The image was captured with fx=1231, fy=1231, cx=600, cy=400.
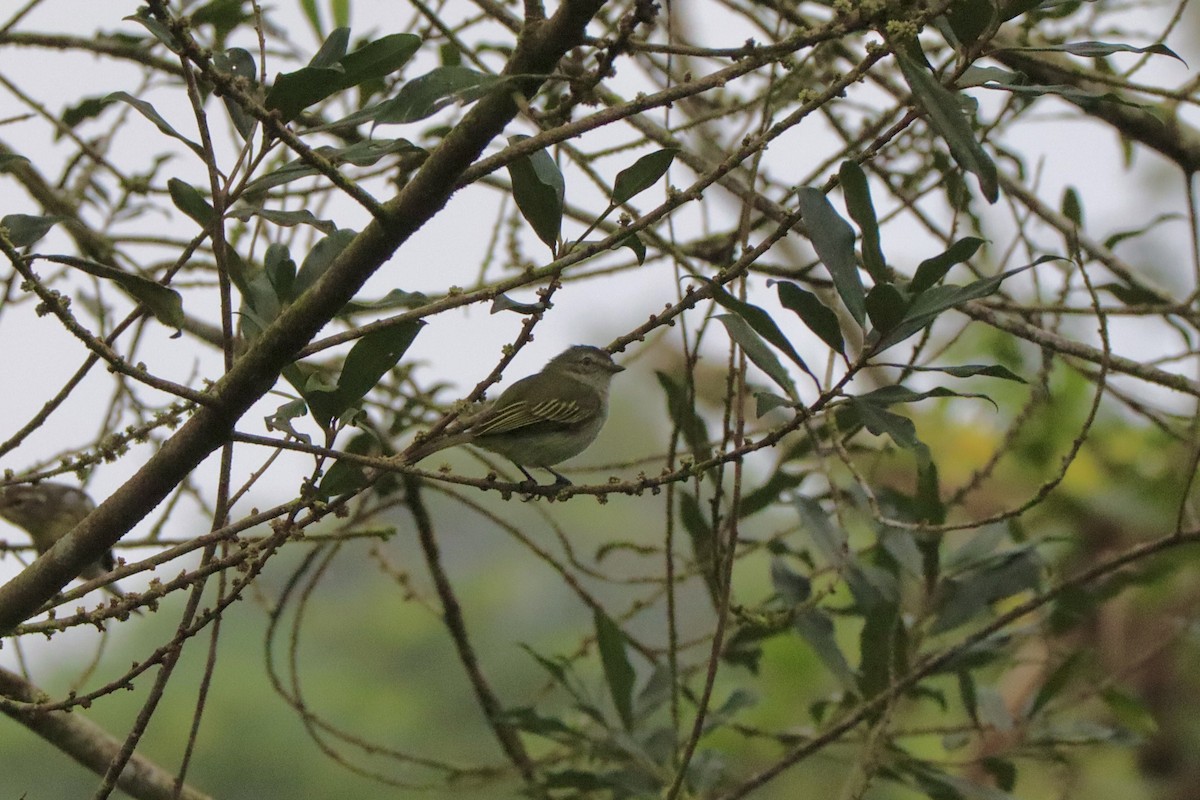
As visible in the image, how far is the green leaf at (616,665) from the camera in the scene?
10.7 feet

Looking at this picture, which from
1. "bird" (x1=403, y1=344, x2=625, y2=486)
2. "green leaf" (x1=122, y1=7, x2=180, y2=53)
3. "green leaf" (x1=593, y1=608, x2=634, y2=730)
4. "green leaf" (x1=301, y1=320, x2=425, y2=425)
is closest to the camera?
"green leaf" (x1=122, y1=7, x2=180, y2=53)

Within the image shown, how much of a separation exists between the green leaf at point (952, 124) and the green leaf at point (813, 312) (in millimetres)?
340

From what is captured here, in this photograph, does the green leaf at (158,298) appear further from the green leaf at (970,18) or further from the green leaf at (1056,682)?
the green leaf at (1056,682)

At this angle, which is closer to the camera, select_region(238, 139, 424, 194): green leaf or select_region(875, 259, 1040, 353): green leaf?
select_region(875, 259, 1040, 353): green leaf

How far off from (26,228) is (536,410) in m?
1.76

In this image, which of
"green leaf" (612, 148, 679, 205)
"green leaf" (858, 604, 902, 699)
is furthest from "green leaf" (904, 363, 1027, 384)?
"green leaf" (858, 604, 902, 699)

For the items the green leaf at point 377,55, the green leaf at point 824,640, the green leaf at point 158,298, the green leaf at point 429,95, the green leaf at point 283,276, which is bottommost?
the green leaf at point 158,298

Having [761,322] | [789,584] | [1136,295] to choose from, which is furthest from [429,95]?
[1136,295]

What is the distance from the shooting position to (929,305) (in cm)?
184

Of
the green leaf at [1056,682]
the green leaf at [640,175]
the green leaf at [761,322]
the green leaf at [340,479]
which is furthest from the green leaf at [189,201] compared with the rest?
the green leaf at [1056,682]

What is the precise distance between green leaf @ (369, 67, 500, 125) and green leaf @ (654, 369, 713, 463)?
1322 millimetres

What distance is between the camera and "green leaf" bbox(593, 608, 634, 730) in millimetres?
3254

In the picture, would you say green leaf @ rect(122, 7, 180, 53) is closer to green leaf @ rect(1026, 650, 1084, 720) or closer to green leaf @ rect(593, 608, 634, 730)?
green leaf @ rect(593, 608, 634, 730)

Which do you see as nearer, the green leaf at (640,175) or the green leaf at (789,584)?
the green leaf at (640,175)
